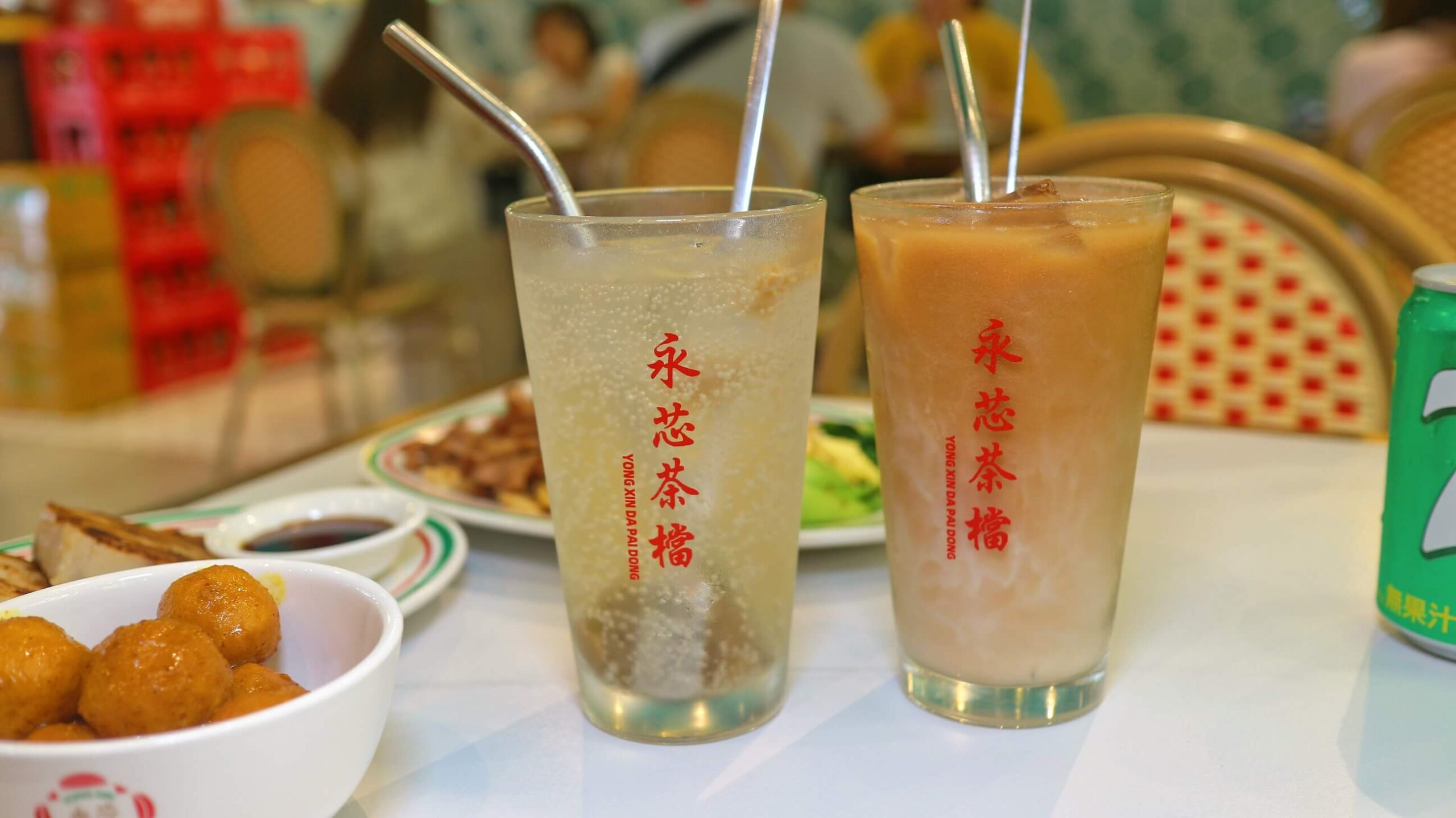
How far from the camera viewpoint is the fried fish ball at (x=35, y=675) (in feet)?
1.48

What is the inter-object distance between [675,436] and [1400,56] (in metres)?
3.21

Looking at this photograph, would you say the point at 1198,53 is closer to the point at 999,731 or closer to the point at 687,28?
the point at 687,28

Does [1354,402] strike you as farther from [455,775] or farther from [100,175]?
[100,175]

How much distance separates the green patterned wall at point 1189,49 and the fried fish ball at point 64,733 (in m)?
5.26

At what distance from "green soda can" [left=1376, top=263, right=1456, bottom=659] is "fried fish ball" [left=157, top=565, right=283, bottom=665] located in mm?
570

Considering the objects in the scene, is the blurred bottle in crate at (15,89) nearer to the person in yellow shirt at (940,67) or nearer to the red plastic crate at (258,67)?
the red plastic crate at (258,67)

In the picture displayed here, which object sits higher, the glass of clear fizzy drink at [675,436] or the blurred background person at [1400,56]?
the blurred background person at [1400,56]

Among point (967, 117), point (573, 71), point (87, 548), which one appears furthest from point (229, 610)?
point (573, 71)

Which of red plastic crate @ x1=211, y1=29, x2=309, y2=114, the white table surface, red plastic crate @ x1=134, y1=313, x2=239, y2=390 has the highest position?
red plastic crate @ x1=211, y1=29, x2=309, y2=114

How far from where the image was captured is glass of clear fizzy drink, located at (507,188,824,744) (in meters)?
0.52

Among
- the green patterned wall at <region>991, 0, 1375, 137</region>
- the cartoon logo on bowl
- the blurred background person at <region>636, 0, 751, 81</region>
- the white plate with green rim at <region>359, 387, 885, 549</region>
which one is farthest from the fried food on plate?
the green patterned wall at <region>991, 0, 1375, 137</region>

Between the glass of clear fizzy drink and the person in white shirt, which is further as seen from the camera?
the person in white shirt

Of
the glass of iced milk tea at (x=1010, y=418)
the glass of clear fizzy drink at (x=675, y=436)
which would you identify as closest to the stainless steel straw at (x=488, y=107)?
the glass of clear fizzy drink at (x=675, y=436)

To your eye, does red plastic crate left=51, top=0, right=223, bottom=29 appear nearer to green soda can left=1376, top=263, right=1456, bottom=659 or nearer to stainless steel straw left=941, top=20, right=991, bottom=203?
stainless steel straw left=941, top=20, right=991, bottom=203
